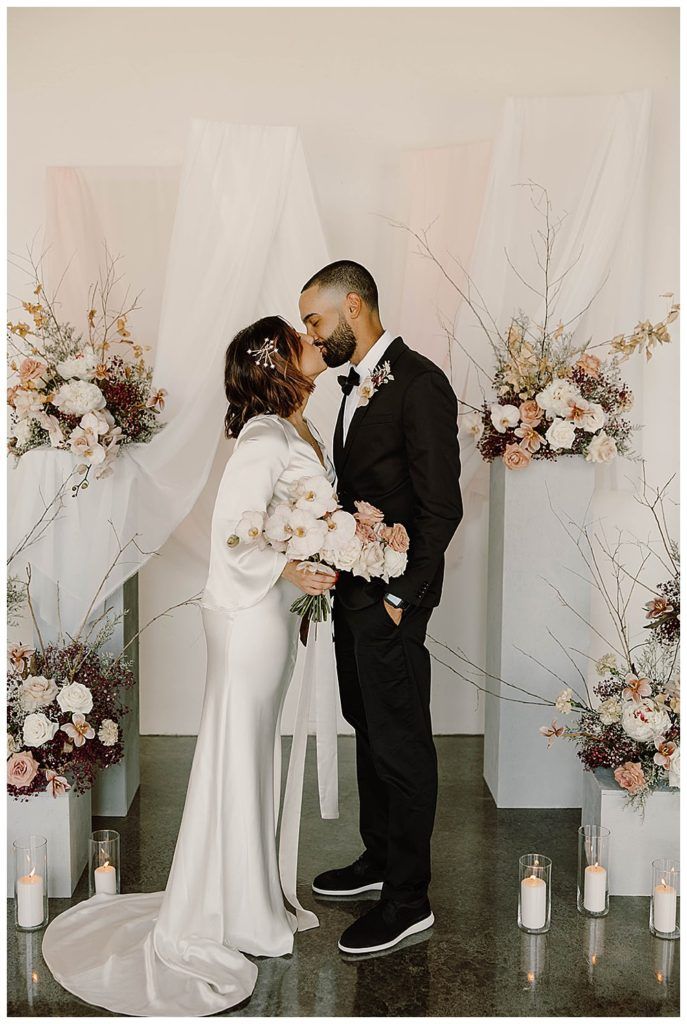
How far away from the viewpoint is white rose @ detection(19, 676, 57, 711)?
11.7ft

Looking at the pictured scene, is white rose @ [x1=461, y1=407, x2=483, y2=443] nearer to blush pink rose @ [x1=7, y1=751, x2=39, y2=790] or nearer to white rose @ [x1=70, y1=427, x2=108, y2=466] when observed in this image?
white rose @ [x1=70, y1=427, x2=108, y2=466]

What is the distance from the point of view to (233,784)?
3.09 m

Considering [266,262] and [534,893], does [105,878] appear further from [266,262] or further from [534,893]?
[266,262]

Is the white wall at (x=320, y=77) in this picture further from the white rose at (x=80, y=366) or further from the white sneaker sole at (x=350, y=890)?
the white sneaker sole at (x=350, y=890)

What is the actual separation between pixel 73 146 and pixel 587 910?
12.8 ft

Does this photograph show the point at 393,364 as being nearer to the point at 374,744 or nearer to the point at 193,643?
the point at 374,744

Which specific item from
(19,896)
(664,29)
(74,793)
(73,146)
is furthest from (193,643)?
(664,29)

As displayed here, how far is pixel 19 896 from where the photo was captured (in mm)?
3297

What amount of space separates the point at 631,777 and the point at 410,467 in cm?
127

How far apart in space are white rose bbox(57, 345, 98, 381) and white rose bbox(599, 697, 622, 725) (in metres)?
2.17

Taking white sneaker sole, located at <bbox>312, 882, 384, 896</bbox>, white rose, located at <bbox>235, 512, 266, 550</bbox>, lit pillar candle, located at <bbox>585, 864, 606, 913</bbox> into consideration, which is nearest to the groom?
white sneaker sole, located at <bbox>312, 882, 384, 896</bbox>

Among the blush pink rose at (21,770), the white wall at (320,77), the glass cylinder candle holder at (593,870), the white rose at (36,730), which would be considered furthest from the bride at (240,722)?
the white wall at (320,77)

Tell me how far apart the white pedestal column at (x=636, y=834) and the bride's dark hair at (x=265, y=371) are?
1.69m

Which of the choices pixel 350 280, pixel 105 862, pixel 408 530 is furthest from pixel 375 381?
pixel 105 862
